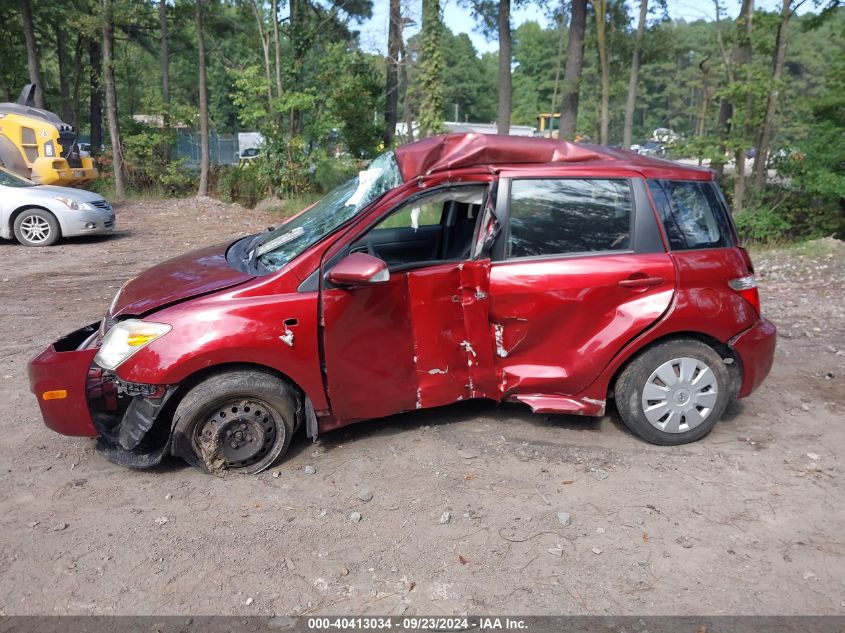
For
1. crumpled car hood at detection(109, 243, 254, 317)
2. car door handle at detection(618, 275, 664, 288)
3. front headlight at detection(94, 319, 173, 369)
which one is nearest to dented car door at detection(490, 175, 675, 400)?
car door handle at detection(618, 275, 664, 288)

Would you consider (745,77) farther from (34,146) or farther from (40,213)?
(34,146)

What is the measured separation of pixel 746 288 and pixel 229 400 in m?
3.33

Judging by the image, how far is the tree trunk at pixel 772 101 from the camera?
14578 mm

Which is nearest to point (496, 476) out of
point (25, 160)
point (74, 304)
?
point (74, 304)

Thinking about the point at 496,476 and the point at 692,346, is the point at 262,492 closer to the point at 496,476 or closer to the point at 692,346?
the point at 496,476

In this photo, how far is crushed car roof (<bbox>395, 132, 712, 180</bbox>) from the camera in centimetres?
434

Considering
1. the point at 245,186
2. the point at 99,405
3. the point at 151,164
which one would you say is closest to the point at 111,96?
the point at 151,164

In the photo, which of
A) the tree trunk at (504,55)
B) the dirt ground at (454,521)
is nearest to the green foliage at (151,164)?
the tree trunk at (504,55)

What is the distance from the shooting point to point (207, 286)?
4.06 meters

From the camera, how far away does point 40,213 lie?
465 inches

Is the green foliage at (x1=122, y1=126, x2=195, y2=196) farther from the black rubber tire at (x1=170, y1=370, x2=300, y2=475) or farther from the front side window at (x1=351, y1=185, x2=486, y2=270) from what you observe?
the black rubber tire at (x1=170, y1=370, x2=300, y2=475)

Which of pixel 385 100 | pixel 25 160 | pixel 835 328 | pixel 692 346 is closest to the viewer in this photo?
pixel 692 346

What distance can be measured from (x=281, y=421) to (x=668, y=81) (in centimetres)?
7560

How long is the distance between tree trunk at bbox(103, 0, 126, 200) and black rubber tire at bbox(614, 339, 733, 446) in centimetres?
1813
